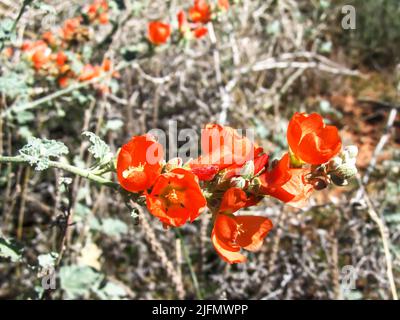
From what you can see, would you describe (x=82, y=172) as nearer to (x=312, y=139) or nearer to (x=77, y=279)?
(x=312, y=139)

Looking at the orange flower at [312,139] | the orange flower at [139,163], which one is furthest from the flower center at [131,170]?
the orange flower at [312,139]

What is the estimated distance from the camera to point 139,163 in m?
0.93

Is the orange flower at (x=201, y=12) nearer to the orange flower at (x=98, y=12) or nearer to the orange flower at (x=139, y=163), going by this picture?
the orange flower at (x=98, y=12)

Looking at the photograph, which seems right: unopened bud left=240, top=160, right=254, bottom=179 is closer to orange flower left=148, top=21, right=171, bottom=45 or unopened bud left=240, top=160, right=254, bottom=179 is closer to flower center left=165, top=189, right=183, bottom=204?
flower center left=165, top=189, right=183, bottom=204

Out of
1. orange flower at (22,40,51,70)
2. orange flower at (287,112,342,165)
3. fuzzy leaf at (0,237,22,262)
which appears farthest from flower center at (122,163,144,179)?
orange flower at (22,40,51,70)

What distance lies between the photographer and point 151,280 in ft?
6.24

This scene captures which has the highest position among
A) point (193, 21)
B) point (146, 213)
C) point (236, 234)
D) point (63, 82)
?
point (193, 21)

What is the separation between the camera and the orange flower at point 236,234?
3.10 ft

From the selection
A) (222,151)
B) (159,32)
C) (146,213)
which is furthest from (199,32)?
(222,151)

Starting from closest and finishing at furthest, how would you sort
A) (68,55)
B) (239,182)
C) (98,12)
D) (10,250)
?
(239,182) → (10,250) → (68,55) → (98,12)

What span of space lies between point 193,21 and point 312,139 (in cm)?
112
